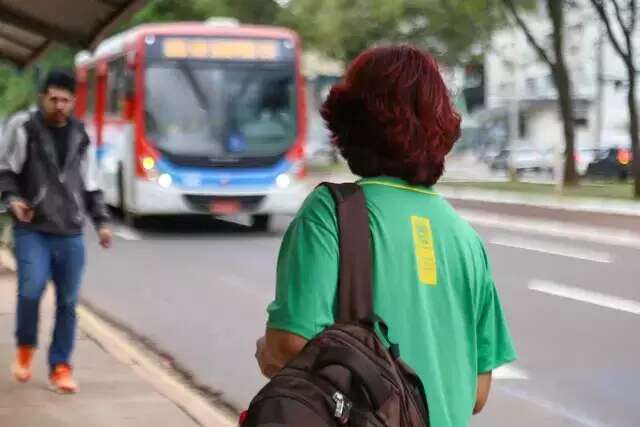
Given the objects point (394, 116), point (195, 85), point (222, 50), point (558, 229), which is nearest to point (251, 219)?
point (195, 85)

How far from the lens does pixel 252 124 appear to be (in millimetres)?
18047

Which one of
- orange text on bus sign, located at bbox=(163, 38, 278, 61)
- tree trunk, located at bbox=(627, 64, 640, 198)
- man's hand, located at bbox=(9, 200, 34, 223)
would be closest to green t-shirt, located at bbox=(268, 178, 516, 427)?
man's hand, located at bbox=(9, 200, 34, 223)

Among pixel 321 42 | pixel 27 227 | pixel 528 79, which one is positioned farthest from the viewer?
pixel 528 79

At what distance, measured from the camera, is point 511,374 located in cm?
815

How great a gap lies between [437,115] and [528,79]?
3083 inches

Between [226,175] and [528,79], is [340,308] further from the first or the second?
[528,79]

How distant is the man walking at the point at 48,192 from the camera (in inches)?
245

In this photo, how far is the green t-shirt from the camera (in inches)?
90.1

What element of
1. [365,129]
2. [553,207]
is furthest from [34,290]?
[553,207]

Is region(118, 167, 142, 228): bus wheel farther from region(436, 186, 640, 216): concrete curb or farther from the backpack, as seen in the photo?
the backpack

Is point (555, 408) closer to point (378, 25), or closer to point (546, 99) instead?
point (378, 25)

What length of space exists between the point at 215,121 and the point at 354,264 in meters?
15.8

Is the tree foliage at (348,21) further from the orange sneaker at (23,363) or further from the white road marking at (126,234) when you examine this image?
the orange sneaker at (23,363)

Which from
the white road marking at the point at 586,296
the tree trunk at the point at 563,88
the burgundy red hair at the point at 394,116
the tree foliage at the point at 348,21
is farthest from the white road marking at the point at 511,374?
the tree foliage at the point at 348,21
